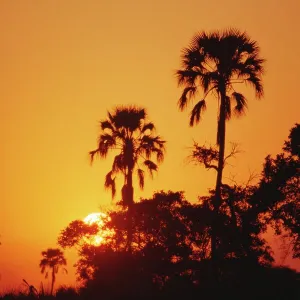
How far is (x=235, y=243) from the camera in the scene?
23469 mm

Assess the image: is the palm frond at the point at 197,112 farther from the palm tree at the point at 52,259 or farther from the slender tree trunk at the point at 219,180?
the palm tree at the point at 52,259

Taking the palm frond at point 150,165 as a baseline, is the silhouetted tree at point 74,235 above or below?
below

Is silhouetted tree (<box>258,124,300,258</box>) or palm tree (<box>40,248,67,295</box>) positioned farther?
palm tree (<box>40,248,67,295</box>)

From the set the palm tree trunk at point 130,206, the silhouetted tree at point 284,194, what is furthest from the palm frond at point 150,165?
the silhouetted tree at point 284,194

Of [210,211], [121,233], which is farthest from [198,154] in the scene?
[121,233]

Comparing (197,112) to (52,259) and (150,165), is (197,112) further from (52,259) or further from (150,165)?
(52,259)

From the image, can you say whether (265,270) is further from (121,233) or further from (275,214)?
(121,233)

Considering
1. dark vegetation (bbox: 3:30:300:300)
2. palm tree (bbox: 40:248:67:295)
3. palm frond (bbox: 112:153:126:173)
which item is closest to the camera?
dark vegetation (bbox: 3:30:300:300)

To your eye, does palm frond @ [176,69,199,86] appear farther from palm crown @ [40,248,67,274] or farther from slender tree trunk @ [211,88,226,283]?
palm crown @ [40,248,67,274]

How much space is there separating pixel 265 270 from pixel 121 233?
9.95m

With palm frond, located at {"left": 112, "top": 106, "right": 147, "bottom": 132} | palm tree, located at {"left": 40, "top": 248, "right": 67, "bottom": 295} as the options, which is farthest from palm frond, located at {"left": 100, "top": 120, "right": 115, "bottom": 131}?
palm tree, located at {"left": 40, "top": 248, "right": 67, "bottom": 295}

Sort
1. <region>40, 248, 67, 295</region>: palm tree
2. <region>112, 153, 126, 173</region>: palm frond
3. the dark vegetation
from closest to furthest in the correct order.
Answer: the dark vegetation < <region>112, 153, 126, 173</region>: palm frond < <region>40, 248, 67, 295</region>: palm tree

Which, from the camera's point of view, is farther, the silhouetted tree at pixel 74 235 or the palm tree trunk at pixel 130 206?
the silhouetted tree at pixel 74 235

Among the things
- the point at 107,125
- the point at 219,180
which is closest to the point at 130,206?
the point at 107,125
